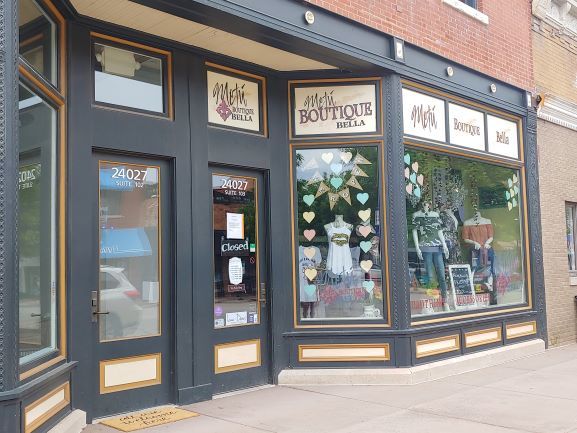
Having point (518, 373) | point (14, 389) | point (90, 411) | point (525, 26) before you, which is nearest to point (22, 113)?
point (14, 389)

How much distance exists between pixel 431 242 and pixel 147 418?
4.61 m

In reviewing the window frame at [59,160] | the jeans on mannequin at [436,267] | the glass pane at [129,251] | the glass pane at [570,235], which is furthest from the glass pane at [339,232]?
the glass pane at [570,235]

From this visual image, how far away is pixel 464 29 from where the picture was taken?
930 cm

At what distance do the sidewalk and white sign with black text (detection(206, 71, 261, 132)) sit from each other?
10.4ft

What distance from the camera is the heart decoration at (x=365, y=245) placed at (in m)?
7.97

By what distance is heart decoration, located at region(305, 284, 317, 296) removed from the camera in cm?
792

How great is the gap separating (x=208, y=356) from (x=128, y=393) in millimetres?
980

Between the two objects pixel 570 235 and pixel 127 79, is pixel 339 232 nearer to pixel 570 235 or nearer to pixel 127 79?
pixel 127 79

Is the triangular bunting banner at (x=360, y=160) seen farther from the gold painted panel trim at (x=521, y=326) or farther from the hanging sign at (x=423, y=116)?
the gold painted panel trim at (x=521, y=326)

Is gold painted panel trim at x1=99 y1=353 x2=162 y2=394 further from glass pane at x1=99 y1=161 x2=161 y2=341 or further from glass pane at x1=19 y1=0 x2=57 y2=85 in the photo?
glass pane at x1=19 y1=0 x2=57 y2=85

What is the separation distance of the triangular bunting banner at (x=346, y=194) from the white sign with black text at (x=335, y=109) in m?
0.75

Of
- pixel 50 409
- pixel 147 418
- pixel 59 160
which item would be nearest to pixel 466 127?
pixel 59 160

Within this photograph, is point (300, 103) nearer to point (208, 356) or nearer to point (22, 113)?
point (208, 356)

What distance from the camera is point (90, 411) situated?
5.89 meters
